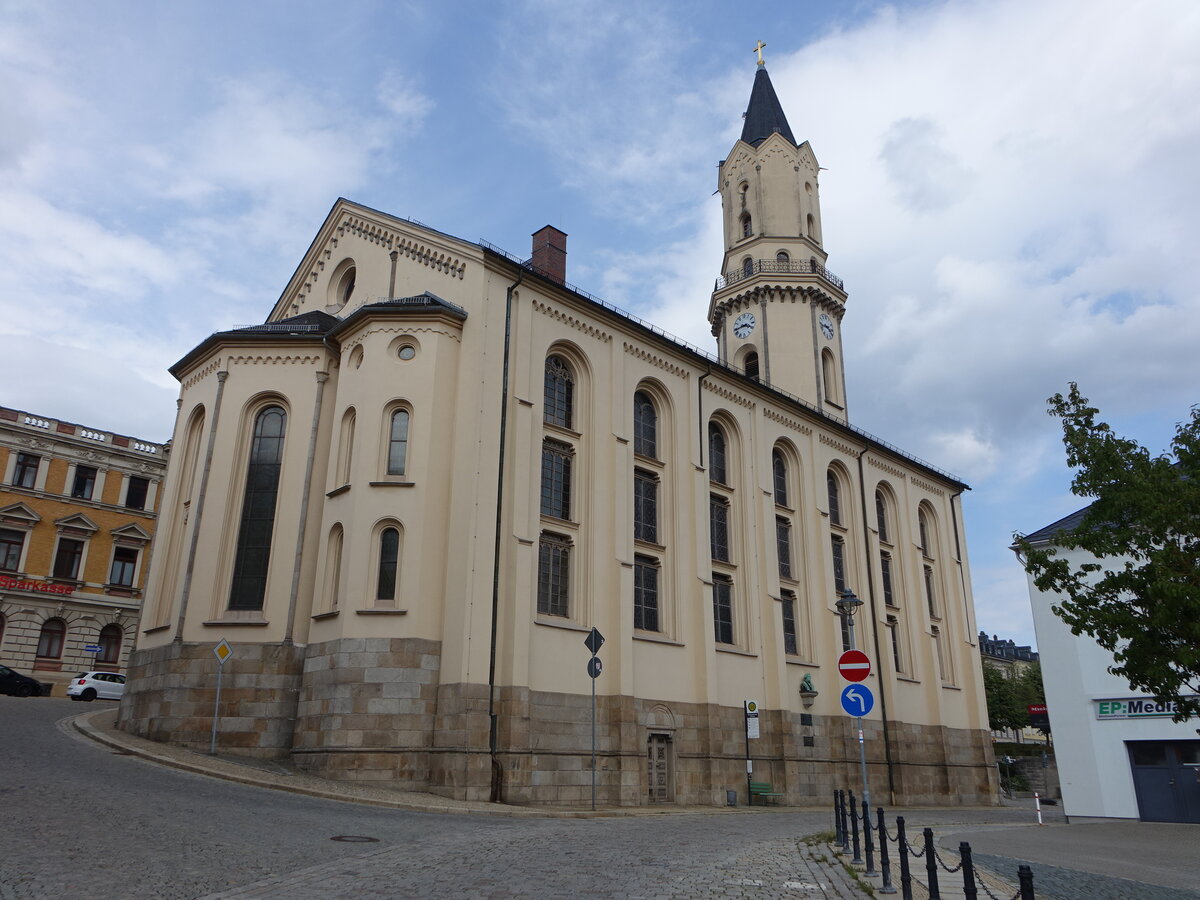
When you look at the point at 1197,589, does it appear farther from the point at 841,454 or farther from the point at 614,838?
the point at 841,454

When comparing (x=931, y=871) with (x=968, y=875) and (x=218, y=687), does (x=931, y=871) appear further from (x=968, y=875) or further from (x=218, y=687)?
(x=218, y=687)

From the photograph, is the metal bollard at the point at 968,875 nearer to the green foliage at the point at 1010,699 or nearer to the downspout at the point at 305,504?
the downspout at the point at 305,504

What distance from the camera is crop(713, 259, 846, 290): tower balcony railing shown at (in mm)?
46594

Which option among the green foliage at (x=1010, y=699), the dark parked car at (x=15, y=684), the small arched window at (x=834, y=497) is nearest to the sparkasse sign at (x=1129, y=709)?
the small arched window at (x=834, y=497)

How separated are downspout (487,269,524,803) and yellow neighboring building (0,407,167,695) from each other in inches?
1157

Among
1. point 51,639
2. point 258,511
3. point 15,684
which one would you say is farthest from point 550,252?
point 51,639

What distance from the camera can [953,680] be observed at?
1753 inches

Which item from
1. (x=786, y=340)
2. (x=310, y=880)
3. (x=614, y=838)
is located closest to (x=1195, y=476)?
(x=614, y=838)

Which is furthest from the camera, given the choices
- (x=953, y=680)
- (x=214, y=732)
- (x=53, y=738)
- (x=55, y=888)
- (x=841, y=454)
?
(x=953, y=680)

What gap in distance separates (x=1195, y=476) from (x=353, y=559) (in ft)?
61.9

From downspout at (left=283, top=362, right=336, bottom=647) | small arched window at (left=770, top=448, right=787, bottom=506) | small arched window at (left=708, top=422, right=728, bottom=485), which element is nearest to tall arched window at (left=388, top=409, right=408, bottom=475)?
downspout at (left=283, top=362, right=336, bottom=647)

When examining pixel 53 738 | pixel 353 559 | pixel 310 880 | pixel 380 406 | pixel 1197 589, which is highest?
pixel 380 406

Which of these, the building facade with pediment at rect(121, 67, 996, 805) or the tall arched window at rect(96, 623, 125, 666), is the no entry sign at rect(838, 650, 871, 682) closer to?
the building facade with pediment at rect(121, 67, 996, 805)

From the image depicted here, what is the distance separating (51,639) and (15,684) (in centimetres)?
976
